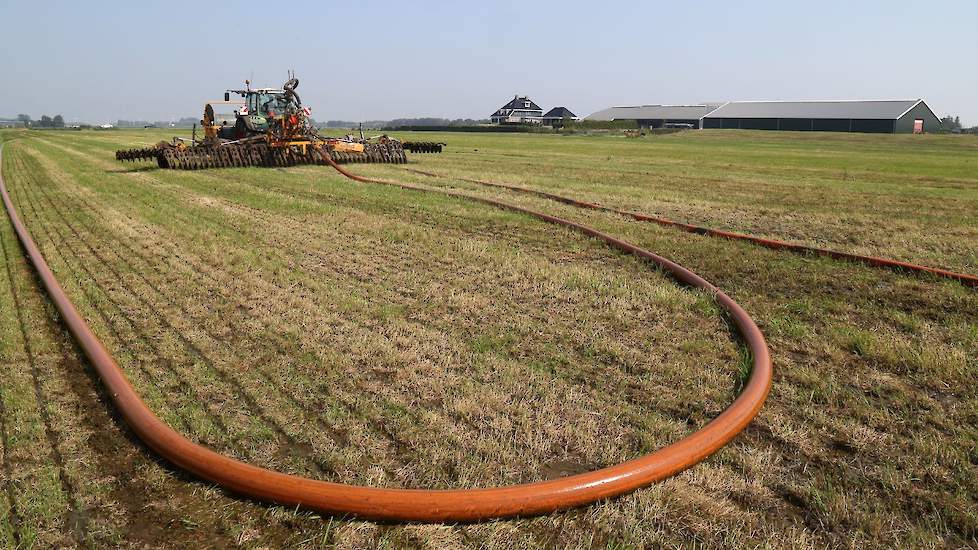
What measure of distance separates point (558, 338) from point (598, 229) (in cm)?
456

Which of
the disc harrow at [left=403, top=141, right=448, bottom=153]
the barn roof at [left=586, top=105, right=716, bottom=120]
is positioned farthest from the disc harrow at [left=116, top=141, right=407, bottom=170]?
the barn roof at [left=586, top=105, right=716, bottom=120]

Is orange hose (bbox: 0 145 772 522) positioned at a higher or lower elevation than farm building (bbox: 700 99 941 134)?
lower

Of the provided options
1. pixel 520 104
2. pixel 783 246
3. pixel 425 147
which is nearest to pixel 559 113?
pixel 520 104

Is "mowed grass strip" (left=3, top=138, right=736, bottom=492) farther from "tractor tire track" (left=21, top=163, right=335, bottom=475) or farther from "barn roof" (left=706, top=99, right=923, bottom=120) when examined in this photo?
"barn roof" (left=706, top=99, right=923, bottom=120)

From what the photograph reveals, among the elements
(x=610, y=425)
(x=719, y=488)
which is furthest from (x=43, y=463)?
(x=719, y=488)

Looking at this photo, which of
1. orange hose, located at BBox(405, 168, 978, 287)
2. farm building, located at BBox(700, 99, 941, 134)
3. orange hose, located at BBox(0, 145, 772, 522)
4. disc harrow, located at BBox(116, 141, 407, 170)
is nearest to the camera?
orange hose, located at BBox(0, 145, 772, 522)

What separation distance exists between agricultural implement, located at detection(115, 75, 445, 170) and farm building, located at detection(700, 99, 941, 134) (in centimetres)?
6175

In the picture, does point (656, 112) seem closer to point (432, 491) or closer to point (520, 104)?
point (520, 104)

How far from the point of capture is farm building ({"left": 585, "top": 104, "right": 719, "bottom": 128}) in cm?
8319

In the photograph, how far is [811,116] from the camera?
70.0m

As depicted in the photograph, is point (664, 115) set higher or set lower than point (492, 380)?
higher

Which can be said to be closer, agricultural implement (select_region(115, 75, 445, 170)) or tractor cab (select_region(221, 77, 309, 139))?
agricultural implement (select_region(115, 75, 445, 170))

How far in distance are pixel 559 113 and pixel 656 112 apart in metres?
25.4

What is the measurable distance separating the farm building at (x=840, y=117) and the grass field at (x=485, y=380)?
221ft
